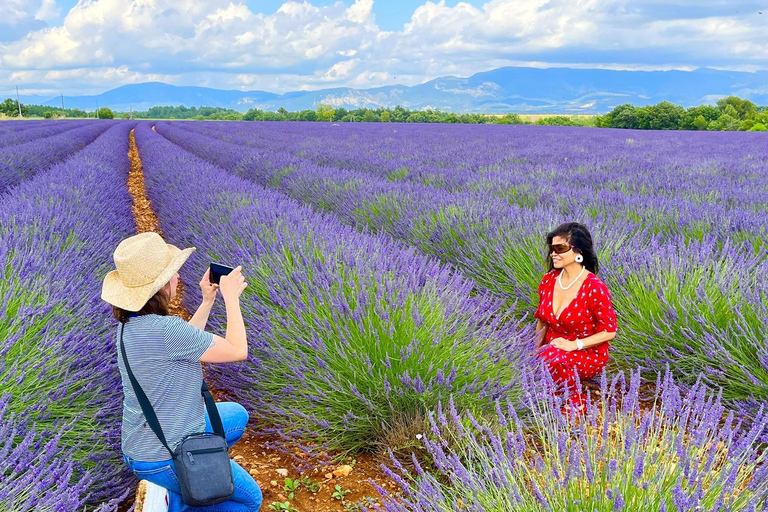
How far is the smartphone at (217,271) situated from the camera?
6.25 ft

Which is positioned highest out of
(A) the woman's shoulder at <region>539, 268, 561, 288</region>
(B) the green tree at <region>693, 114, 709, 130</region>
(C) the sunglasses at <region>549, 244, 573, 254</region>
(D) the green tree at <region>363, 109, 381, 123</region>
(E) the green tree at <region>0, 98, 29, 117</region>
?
(E) the green tree at <region>0, 98, 29, 117</region>

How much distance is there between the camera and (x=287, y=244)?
3471 millimetres

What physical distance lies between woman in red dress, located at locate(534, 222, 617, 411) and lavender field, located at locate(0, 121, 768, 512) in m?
0.18

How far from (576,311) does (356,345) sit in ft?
3.69

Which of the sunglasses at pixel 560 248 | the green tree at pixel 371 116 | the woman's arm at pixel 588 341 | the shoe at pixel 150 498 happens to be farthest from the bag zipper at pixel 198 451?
the green tree at pixel 371 116

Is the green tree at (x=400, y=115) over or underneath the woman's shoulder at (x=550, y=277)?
over

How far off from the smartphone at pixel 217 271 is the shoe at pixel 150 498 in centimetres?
65

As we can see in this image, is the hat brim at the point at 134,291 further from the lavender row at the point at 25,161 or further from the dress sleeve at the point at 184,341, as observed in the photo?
the lavender row at the point at 25,161

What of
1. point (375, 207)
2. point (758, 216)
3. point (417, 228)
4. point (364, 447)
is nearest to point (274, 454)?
point (364, 447)

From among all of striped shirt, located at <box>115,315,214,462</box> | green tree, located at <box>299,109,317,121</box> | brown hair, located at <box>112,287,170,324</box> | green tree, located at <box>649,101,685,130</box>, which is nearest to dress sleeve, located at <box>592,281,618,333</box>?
striped shirt, located at <box>115,315,214,462</box>

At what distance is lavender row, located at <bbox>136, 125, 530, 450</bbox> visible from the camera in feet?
7.20

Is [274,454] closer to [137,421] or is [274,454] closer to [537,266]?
[137,421]

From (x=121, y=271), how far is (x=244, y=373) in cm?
108

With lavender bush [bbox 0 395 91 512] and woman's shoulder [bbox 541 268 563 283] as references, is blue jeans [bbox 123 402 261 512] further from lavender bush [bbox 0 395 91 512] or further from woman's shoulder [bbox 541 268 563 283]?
woman's shoulder [bbox 541 268 563 283]
